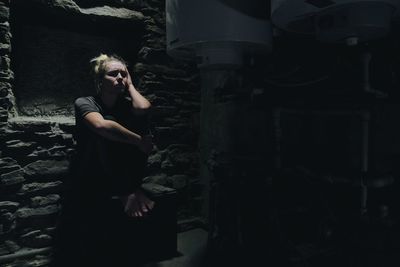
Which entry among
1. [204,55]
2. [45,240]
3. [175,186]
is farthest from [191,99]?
[45,240]

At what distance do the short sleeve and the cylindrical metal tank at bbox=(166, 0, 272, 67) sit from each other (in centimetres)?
66

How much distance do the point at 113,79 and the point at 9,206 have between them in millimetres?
1220

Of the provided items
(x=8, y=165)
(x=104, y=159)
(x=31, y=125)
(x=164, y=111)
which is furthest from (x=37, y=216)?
(x=164, y=111)

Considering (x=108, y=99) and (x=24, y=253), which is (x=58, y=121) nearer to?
(x=108, y=99)

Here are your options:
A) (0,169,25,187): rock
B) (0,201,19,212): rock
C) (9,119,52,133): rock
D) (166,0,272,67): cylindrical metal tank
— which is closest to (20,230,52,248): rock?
(0,201,19,212): rock

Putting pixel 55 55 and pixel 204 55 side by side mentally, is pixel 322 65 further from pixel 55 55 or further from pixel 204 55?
pixel 55 55

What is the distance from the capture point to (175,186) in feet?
10.6

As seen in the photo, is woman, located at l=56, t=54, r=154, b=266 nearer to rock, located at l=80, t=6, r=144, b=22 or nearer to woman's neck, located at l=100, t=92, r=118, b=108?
woman's neck, located at l=100, t=92, r=118, b=108

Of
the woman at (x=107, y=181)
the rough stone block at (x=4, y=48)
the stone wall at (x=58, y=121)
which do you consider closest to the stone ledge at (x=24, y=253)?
the stone wall at (x=58, y=121)

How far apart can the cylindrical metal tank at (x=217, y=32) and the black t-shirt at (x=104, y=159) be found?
0.67 m

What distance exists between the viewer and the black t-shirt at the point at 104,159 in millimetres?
2369

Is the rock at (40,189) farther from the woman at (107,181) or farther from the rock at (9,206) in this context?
the woman at (107,181)

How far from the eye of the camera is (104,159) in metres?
2.38

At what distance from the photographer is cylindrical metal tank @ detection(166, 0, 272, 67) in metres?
2.02
